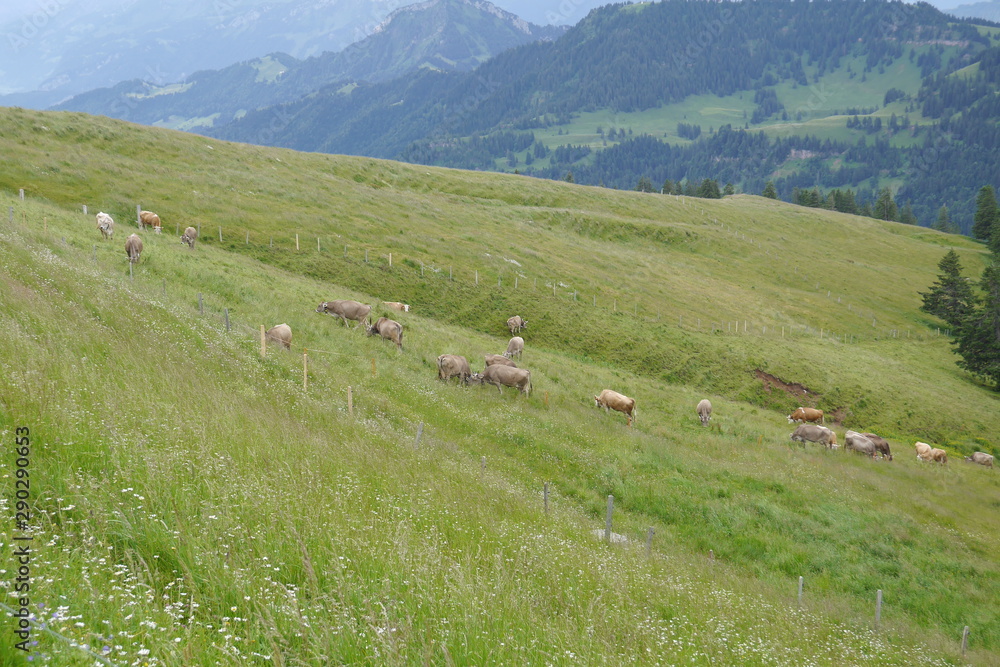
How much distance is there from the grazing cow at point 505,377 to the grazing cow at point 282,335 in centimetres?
793

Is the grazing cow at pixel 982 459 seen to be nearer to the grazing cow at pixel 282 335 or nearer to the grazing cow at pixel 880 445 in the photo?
the grazing cow at pixel 880 445

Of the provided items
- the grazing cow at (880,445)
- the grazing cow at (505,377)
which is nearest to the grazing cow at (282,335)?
the grazing cow at (505,377)

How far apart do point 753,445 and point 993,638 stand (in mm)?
13659

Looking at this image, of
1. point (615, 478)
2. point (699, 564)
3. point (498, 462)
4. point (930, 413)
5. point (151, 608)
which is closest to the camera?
point (151, 608)

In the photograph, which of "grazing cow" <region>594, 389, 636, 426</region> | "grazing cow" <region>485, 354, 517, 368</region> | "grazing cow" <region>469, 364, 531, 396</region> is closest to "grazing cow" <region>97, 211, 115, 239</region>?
"grazing cow" <region>485, 354, 517, 368</region>

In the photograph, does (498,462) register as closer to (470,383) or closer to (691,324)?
(470,383)

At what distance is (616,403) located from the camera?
28.7 m

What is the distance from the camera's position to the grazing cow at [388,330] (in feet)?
89.7

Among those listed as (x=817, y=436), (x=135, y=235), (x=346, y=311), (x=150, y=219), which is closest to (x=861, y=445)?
(x=817, y=436)

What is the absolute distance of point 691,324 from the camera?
50.6 m

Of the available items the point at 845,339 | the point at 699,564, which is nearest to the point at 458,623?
the point at 699,564

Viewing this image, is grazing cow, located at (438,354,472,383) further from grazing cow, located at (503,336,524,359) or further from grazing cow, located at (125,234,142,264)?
grazing cow, located at (125,234,142,264)

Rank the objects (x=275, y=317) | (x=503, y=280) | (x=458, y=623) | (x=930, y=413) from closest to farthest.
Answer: (x=458, y=623) → (x=275, y=317) → (x=930, y=413) → (x=503, y=280)

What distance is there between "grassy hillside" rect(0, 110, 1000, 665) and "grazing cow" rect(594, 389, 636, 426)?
27.2 inches
